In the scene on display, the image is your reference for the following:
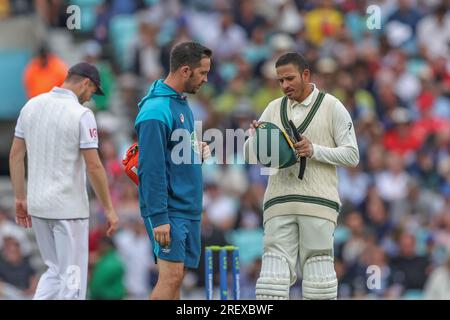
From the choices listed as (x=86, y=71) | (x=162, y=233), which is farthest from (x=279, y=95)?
(x=162, y=233)

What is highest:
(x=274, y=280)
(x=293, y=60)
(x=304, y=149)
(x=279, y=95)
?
(x=279, y=95)

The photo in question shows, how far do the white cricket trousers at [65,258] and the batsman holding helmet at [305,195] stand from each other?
164 cm

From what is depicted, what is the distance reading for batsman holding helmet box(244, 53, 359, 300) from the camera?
1067cm

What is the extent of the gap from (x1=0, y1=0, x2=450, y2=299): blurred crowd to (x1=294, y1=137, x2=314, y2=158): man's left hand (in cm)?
438

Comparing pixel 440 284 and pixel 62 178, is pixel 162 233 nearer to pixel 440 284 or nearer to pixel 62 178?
pixel 62 178

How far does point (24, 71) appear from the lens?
19.8 metres

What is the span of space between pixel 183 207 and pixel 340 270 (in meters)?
6.65

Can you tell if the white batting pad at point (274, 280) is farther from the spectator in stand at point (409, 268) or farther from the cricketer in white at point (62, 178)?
the spectator in stand at point (409, 268)

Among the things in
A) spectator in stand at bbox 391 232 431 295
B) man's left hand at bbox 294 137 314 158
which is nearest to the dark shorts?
man's left hand at bbox 294 137 314 158

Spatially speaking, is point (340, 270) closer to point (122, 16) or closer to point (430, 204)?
point (430, 204)

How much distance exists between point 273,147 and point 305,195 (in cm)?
45

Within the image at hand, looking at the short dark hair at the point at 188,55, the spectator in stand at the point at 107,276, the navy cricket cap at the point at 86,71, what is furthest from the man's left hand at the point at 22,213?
the spectator in stand at the point at 107,276

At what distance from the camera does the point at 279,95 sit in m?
19.7

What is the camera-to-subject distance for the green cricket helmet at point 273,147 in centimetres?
1059
